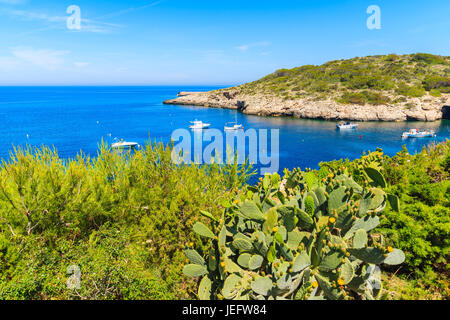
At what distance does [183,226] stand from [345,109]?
65418mm

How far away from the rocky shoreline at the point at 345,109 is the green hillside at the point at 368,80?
199cm

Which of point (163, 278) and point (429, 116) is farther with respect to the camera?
point (429, 116)

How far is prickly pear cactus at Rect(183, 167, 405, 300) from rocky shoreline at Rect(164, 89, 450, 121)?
65.9m

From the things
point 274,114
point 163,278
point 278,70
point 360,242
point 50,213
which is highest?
point 278,70

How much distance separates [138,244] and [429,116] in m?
71.0

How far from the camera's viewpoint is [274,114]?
73.5 metres

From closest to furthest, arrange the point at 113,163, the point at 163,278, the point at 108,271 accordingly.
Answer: the point at 108,271 < the point at 163,278 < the point at 113,163

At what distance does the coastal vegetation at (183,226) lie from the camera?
4.00m

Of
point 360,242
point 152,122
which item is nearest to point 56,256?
point 360,242

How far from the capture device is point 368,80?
6938 cm

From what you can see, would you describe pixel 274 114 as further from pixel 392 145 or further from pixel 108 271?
pixel 108 271

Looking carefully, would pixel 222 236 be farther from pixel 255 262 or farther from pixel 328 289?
pixel 328 289
